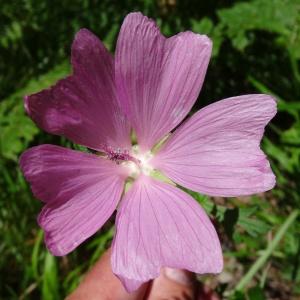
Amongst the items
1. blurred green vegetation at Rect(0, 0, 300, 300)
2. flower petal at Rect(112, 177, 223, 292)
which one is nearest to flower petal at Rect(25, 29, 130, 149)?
flower petal at Rect(112, 177, 223, 292)

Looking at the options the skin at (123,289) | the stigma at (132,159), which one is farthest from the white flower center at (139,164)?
the skin at (123,289)

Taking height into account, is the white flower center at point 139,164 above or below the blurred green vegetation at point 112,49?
above

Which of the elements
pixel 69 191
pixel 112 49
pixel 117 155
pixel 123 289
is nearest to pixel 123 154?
Answer: pixel 117 155

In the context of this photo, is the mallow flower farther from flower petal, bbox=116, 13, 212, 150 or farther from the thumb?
the thumb

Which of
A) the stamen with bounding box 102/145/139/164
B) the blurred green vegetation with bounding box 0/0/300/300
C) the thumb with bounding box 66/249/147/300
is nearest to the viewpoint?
the stamen with bounding box 102/145/139/164

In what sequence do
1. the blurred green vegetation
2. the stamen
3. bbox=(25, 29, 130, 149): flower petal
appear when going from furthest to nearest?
1. the blurred green vegetation
2. the stamen
3. bbox=(25, 29, 130, 149): flower petal

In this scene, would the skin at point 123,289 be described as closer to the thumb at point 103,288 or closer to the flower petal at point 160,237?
the thumb at point 103,288

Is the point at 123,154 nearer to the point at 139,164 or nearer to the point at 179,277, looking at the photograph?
the point at 139,164
